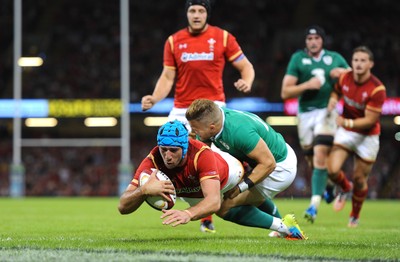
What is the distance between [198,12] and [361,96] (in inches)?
88.3

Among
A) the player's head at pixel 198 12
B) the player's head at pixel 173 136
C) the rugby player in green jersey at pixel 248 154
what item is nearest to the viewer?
the player's head at pixel 173 136

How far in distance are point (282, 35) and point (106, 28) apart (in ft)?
20.7

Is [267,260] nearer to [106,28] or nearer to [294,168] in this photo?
[294,168]

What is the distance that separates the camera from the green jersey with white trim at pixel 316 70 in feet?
33.4

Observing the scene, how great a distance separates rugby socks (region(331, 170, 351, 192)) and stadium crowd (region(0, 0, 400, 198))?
15.5 m

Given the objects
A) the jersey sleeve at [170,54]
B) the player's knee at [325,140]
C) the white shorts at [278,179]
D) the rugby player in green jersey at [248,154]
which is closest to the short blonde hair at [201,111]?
the rugby player in green jersey at [248,154]

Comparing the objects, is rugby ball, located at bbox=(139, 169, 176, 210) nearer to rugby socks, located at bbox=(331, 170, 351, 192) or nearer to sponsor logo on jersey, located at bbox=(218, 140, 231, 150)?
sponsor logo on jersey, located at bbox=(218, 140, 231, 150)

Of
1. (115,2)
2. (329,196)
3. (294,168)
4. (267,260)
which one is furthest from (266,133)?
(115,2)

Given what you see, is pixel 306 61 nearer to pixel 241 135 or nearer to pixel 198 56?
pixel 198 56

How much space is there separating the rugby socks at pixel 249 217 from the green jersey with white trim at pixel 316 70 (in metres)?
4.04

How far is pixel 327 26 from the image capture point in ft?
94.9

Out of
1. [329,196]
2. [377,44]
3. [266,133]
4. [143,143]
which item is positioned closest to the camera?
[266,133]

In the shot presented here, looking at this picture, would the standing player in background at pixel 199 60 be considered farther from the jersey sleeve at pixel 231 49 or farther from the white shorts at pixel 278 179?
the white shorts at pixel 278 179

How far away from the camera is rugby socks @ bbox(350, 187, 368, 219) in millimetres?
9375
